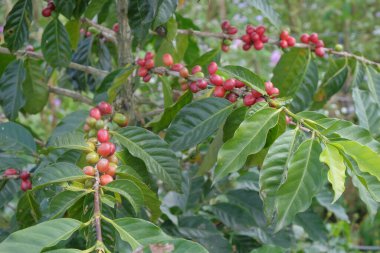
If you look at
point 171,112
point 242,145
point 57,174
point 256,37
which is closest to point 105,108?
point 171,112

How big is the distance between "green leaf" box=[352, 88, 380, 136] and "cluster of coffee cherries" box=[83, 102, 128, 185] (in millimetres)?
641

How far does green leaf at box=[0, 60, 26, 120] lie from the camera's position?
172 cm

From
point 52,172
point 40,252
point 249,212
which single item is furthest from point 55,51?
point 40,252

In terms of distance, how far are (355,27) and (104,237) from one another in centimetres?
553

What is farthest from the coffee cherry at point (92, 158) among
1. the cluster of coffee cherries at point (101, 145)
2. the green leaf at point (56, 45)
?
the green leaf at point (56, 45)

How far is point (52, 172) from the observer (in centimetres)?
108

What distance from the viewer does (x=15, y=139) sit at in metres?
1.46

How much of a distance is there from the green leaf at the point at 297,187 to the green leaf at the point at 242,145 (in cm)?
10

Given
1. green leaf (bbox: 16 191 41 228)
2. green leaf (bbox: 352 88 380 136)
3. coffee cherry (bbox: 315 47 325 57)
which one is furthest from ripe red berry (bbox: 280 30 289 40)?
green leaf (bbox: 16 191 41 228)

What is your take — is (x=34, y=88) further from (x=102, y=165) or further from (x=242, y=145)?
(x=242, y=145)

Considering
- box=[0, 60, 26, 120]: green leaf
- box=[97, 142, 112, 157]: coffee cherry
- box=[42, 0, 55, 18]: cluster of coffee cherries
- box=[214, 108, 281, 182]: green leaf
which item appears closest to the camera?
box=[214, 108, 281, 182]: green leaf

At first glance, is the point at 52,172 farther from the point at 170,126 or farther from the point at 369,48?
the point at 369,48

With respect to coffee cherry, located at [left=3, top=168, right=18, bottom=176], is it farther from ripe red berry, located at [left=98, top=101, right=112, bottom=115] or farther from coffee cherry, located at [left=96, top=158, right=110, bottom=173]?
coffee cherry, located at [left=96, top=158, right=110, bottom=173]

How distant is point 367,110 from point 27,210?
3.10 ft
